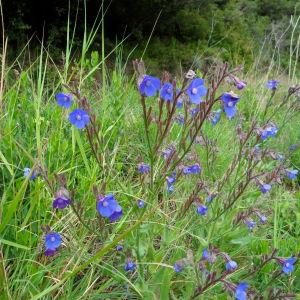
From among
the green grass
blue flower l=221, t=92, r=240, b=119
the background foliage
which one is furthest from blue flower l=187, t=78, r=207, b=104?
the background foliage

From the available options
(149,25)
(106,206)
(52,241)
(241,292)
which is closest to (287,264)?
(241,292)

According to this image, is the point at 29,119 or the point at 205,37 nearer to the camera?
the point at 29,119

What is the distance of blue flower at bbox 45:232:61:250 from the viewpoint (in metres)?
1.50

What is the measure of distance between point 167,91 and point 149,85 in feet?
0.20

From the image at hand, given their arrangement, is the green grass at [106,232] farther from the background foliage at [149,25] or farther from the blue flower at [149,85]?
the background foliage at [149,25]

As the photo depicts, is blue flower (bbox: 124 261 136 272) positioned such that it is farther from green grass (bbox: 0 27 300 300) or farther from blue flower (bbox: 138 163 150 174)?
blue flower (bbox: 138 163 150 174)

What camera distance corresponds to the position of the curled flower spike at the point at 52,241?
1495 millimetres

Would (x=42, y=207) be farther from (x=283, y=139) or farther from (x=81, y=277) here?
(x=283, y=139)

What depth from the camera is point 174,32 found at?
10.5 metres

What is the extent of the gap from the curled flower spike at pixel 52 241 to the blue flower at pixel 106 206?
0.21 m

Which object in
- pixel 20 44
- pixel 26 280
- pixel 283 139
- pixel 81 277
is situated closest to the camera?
pixel 26 280

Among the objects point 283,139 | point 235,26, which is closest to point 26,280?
point 283,139

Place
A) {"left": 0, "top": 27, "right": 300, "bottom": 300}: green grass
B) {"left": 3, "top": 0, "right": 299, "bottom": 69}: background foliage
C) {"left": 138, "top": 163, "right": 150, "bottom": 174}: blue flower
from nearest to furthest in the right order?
{"left": 0, "top": 27, "right": 300, "bottom": 300}: green grass < {"left": 138, "top": 163, "right": 150, "bottom": 174}: blue flower < {"left": 3, "top": 0, "right": 299, "bottom": 69}: background foliage

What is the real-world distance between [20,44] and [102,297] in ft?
21.8
